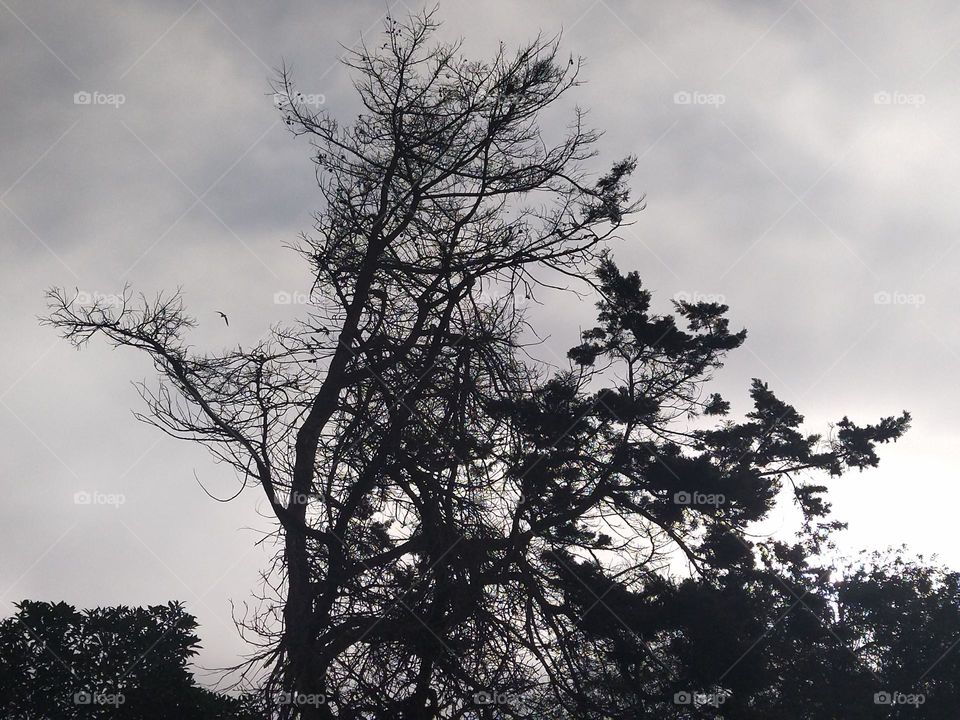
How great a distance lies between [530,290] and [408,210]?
163cm

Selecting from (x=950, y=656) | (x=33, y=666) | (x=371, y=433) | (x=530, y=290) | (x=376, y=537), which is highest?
(x=530, y=290)

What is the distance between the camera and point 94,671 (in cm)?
630

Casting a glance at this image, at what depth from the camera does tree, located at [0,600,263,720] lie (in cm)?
605

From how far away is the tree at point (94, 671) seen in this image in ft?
19.8

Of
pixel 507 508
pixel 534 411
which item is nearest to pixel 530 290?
pixel 534 411

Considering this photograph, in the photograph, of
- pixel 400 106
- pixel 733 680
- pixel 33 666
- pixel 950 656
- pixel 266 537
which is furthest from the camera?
pixel 950 656

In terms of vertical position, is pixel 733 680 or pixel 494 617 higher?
pixel 494 617

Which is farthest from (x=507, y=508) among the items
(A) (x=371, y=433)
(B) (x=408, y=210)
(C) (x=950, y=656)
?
(C) (x=950, y=656)

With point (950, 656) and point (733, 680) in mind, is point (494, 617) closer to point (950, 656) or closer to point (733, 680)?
point (733, 680)

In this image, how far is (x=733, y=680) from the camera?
8789 mm

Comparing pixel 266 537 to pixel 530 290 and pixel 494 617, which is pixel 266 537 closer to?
pixel 494 617

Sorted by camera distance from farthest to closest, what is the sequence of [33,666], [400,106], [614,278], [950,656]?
[950,656] → [614,278] → [400,106] → [33,666]

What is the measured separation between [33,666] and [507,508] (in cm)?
445

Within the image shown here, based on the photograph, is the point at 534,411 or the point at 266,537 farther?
the point at 534,411
